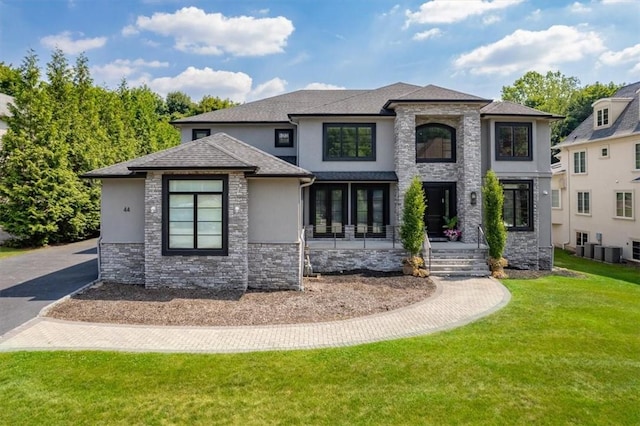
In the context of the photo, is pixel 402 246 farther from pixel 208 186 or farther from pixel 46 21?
pixel 46 21

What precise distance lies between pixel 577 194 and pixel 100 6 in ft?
93.4

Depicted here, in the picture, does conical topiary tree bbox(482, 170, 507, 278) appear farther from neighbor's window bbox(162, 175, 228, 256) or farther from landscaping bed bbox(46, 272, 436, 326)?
neighbor's window bbox(162, 175, 228, 256)

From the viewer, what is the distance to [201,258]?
12.3 meters

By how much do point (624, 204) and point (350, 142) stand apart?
55.6 ft

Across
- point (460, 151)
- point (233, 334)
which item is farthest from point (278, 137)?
point (233, 334)

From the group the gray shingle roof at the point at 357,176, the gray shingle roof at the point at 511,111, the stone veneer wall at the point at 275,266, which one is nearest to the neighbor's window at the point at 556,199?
the gray shingle roof at the point at 511,111

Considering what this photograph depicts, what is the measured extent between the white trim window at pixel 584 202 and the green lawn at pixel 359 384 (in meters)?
19.3

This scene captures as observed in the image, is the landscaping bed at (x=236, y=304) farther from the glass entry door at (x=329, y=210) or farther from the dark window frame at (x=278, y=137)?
the dark window frame at (x=278, y=137)

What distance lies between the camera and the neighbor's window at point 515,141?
58.1 feet

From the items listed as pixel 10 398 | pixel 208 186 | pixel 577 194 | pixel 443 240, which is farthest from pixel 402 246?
pixel 577 194

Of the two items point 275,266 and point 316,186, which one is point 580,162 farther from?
point 275,266

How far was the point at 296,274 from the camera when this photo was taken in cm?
1281

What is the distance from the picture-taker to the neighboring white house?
21375 millimetres

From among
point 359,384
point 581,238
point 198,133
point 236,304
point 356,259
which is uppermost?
point 198,133
